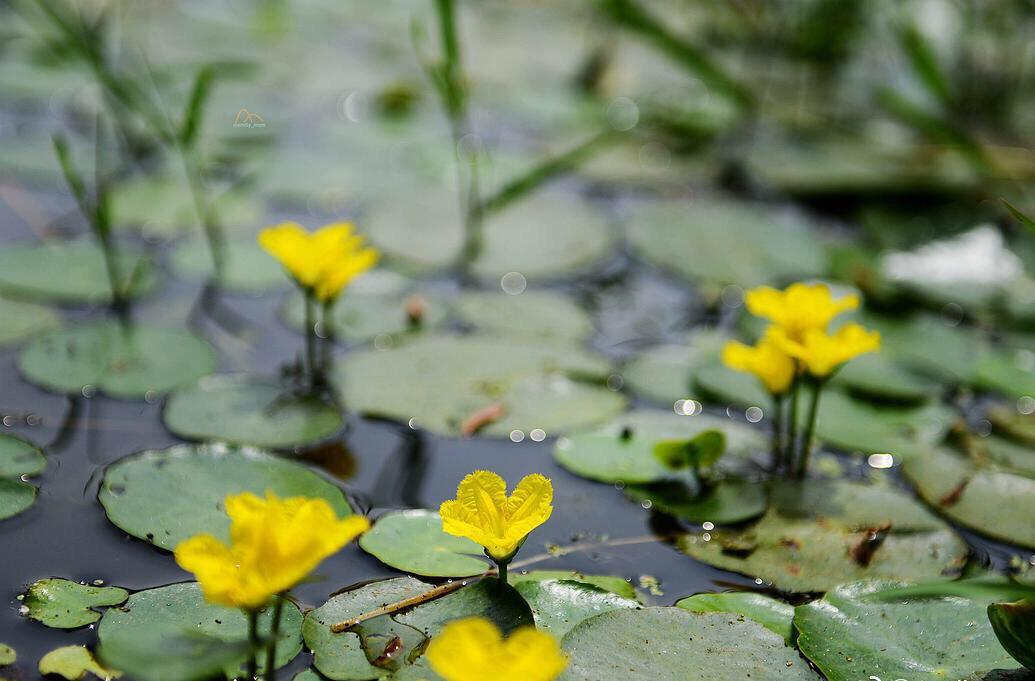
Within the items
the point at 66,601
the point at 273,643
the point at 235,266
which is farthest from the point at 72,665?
the point at 235,266

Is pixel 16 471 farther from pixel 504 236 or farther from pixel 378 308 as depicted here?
pixel 504 236

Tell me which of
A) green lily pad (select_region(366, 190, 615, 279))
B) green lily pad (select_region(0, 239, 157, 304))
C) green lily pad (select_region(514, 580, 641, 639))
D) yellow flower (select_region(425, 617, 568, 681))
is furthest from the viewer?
green lily pad (select_region(366, 190, 615, 279))

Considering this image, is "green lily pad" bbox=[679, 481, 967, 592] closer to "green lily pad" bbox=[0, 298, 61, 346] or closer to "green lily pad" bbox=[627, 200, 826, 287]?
"green lily pad" bbox=[627, 200, 826, 287]

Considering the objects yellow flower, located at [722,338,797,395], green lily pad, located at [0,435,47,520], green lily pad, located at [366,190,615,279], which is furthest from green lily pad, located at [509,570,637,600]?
green lily pad, located at [366,190,615,279]

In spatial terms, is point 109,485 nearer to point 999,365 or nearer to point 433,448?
point 433,448

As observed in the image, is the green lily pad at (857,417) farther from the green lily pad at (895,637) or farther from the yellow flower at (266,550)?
the yellow flower at (266,550)

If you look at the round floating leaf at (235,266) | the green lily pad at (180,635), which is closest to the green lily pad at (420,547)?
the green lily pad at (180,635)
